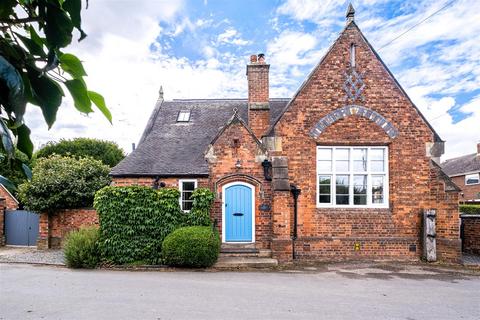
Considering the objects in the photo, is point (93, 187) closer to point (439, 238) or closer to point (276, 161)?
point (276, 161)

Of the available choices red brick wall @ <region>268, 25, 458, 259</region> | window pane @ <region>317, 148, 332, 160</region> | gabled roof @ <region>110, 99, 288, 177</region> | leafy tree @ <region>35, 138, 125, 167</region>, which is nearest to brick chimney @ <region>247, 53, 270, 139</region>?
gabled roof @ <region>110, 99, 288, 177</region>

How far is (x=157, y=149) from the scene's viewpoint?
48.7ft

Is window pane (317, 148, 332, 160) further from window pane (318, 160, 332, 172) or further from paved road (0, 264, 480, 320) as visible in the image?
paved road (0, 264, 480, 320)

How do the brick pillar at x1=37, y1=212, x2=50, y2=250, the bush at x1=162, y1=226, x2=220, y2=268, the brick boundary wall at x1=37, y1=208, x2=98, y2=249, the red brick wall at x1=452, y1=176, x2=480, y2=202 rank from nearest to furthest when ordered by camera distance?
1. the bush at x1=162, y1=226, x2=220, y2=268
2. the brick pillar at x1=37, y1=212, x2=50, y2=250
3. the brick boundary wall at x1=37, y1=208, x2=98, y2=249
4. the red brick wall at x1=452, y1=176, x2=480, y2=202

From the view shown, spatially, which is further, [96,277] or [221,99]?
[221,99]

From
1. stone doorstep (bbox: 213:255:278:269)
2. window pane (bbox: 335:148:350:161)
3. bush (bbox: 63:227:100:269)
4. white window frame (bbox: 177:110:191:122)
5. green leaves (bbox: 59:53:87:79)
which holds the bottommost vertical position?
stone doorstep (bbox: 213:255:278:269)

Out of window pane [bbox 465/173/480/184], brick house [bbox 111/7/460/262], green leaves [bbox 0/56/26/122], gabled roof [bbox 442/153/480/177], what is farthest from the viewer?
gabled roof [bbox 442/153/480/177]

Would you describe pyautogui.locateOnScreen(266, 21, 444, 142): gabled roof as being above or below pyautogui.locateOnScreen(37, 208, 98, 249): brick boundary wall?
above

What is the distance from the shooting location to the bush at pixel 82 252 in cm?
1110

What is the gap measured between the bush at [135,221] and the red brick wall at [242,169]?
194 cm

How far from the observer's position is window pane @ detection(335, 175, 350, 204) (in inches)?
490

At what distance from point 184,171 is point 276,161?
3852 millimetres

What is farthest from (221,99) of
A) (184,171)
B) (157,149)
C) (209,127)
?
(184,171)

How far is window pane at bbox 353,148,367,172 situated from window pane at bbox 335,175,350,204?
23.5 inches
